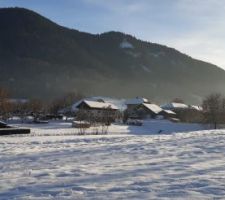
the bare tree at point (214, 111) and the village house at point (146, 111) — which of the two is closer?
the bare tree at point (214, 111)

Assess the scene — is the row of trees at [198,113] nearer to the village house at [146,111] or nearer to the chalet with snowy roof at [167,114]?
the chalet with snowy roof at [167,114]

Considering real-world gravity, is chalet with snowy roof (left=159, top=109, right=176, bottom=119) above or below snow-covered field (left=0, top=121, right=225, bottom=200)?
above

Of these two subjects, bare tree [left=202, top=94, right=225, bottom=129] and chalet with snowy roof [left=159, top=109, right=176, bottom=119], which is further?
chalet with snowy roof [left=159, top=109, right=176, bottom=119]

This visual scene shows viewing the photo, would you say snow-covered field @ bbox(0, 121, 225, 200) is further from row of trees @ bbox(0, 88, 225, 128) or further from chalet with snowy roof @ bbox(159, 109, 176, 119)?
chalet with snowy roof @ bbox(159, 109, 176, 119)

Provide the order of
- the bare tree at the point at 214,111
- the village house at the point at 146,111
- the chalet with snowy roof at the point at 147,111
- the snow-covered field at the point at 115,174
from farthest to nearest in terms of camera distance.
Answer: the chalet with snowy roof at the point at 147,111
the village house at the point at 146,111
the bare tree at the point at 214,111
the snow-covered field at the point at 115,174

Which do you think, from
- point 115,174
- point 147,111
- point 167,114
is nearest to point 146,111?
point 147,111

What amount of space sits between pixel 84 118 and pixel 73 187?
6166cm

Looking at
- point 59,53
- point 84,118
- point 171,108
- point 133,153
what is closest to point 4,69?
point 59,53

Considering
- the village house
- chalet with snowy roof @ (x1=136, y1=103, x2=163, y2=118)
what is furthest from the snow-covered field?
chalet with snowy roof @ (x1=136, y1=103, x2=163, y2=118)

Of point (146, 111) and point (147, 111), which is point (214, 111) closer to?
point (147, 111)

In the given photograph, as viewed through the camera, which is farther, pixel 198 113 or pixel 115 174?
pixel 198 113

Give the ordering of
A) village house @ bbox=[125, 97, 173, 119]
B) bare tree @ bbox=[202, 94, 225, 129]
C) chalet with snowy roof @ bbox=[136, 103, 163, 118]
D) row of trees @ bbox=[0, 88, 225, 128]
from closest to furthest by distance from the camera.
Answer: bare tree @ bbox=[202, 94, 225, 129], row of trees @ bbox=[0, 88, 225, 128], village house @ bbox=[125, 97, 173, 119], chalet with snowy roof @ bbox=[136, 103, 163, 118]

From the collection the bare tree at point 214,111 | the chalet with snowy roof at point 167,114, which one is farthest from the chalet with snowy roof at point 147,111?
the bare tree at point 214,111

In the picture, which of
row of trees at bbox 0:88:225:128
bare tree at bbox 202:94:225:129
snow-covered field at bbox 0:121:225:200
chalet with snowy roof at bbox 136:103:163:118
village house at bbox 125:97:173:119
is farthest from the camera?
chalet with snowy roof at bbox 136:103:163:118
